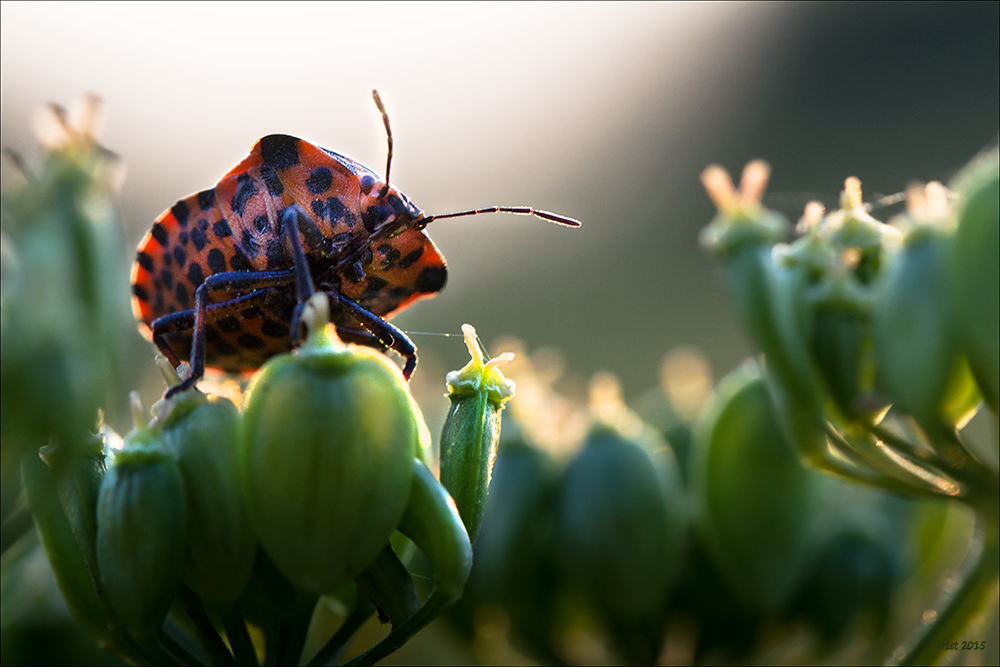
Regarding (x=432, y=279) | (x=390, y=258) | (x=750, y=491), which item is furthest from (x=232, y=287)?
(x=750, y=491)

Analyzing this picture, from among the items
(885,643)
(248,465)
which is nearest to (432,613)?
(248,465)

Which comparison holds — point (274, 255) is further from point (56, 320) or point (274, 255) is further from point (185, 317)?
point (56, 320)

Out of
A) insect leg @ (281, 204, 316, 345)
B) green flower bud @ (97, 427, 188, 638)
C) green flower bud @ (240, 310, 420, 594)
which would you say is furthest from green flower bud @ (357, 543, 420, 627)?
insect leg @ (281, 204, 316, 345)

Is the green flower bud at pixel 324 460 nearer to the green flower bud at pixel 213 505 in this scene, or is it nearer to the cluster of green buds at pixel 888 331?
the green flower bud at pixel 213 505

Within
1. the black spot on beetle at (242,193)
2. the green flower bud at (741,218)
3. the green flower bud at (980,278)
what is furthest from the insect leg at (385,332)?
the green flower bud at (980,278)

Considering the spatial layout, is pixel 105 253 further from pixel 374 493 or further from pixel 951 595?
pixel 951 595

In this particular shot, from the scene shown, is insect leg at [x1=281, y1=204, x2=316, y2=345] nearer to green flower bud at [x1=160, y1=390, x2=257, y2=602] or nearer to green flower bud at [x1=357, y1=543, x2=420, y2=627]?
green flower bud at [x1=160, y1=390, x2=257, y2=602]
